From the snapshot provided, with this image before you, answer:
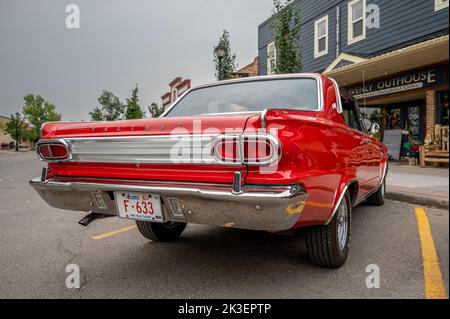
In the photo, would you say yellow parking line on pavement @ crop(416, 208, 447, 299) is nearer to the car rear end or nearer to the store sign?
the car rear end

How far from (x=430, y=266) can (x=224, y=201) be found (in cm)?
194

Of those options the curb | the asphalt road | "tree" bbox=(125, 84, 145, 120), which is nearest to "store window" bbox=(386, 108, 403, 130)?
the curb

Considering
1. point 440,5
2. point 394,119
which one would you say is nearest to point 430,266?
point 440,5

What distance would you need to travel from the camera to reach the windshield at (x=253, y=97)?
3158mm

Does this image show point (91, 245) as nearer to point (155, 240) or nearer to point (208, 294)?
point (155, 240)

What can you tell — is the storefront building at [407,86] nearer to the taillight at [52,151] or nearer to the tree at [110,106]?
the taillight at [52,151]

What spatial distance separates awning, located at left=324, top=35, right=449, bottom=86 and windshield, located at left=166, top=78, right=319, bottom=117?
231 inches

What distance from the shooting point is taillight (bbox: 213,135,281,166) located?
2094mm

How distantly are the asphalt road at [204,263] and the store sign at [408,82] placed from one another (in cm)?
674

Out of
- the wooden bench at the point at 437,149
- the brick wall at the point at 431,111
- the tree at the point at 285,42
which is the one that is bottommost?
the wooden bench at the point at 437,149

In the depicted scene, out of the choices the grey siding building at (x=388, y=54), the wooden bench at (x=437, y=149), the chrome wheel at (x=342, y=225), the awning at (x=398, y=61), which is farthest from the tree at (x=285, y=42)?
the chrome wheel at (x=342, y=225)

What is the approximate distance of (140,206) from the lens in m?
2.50

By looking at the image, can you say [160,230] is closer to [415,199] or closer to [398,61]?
[415,199]

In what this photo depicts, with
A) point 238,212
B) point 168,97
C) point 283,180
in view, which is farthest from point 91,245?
point 168,97
